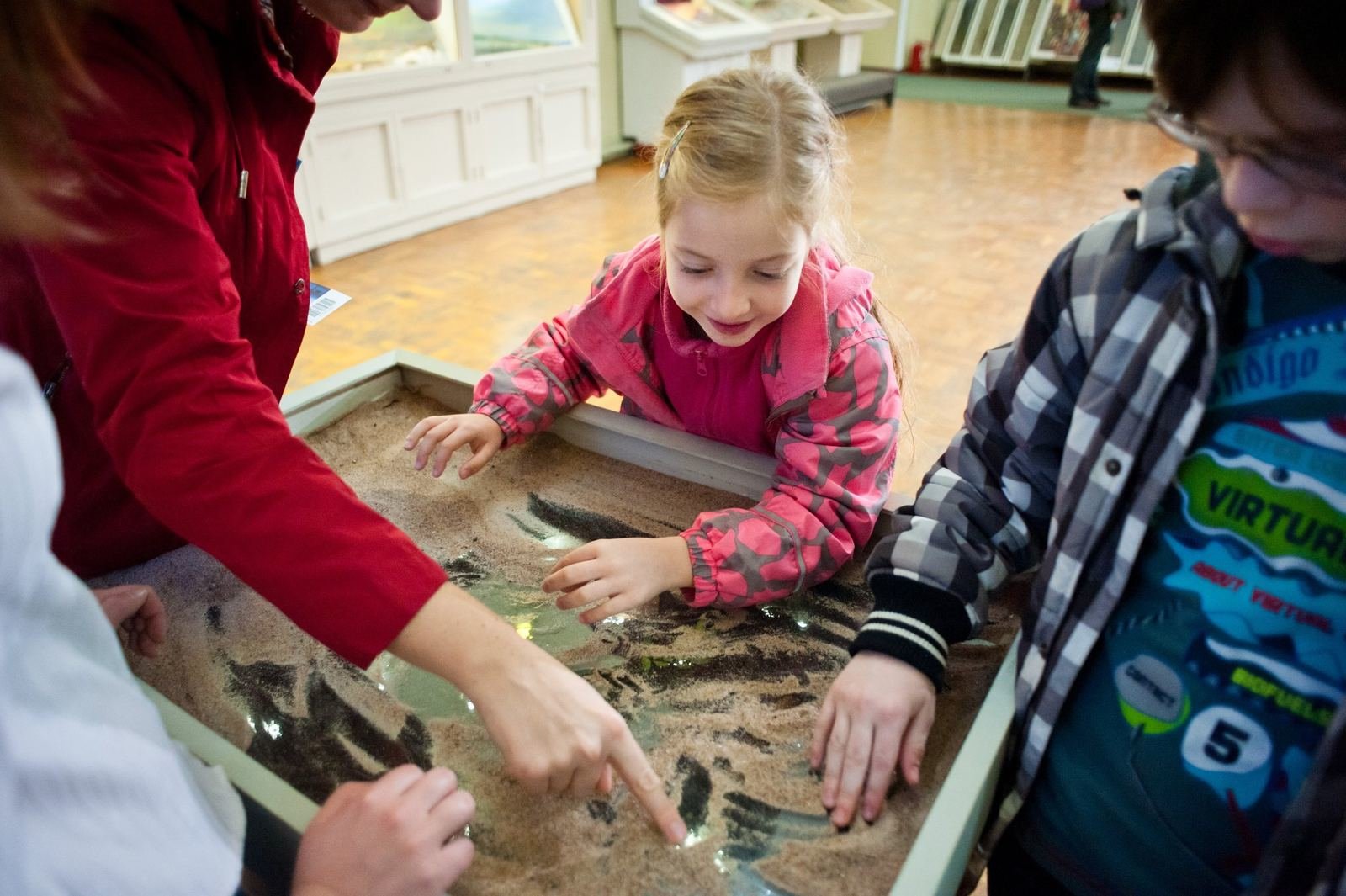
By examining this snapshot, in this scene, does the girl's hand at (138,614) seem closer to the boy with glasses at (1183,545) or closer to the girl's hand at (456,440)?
the girl's hand at (456,440)

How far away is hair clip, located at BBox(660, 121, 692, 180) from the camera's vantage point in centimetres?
96

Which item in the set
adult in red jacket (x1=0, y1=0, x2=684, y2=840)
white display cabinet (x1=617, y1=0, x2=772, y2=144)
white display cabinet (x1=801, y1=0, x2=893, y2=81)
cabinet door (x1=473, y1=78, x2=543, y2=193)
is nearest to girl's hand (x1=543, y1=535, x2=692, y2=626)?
adult in red jacket (x1=0, y1=0, x2=684, y2=840)

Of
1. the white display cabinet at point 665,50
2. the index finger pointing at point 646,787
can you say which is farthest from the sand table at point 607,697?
the white display cabinet at point 665,50

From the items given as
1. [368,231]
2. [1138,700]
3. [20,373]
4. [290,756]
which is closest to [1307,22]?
[1138,700]

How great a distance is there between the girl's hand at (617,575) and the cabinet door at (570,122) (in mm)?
4061

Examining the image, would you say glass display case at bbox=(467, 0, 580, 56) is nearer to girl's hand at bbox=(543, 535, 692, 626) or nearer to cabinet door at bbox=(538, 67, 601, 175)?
cabinet door at bbox=(538, 67, 601, 175)

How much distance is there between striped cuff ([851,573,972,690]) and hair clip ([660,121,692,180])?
0.52 meters

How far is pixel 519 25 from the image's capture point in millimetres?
4383

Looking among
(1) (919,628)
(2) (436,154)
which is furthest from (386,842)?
(2) (436,154)

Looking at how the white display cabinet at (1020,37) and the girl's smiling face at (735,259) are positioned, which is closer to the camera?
the girl's smiling face at (735,259)

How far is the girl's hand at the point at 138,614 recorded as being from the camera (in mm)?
802

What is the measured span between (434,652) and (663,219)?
1.82 ft

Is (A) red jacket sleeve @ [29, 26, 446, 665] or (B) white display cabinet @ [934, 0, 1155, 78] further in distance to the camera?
(B) white display cabinet @ [934, 0, 1155, 78]

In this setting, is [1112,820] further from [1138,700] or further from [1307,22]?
[1307,22]
